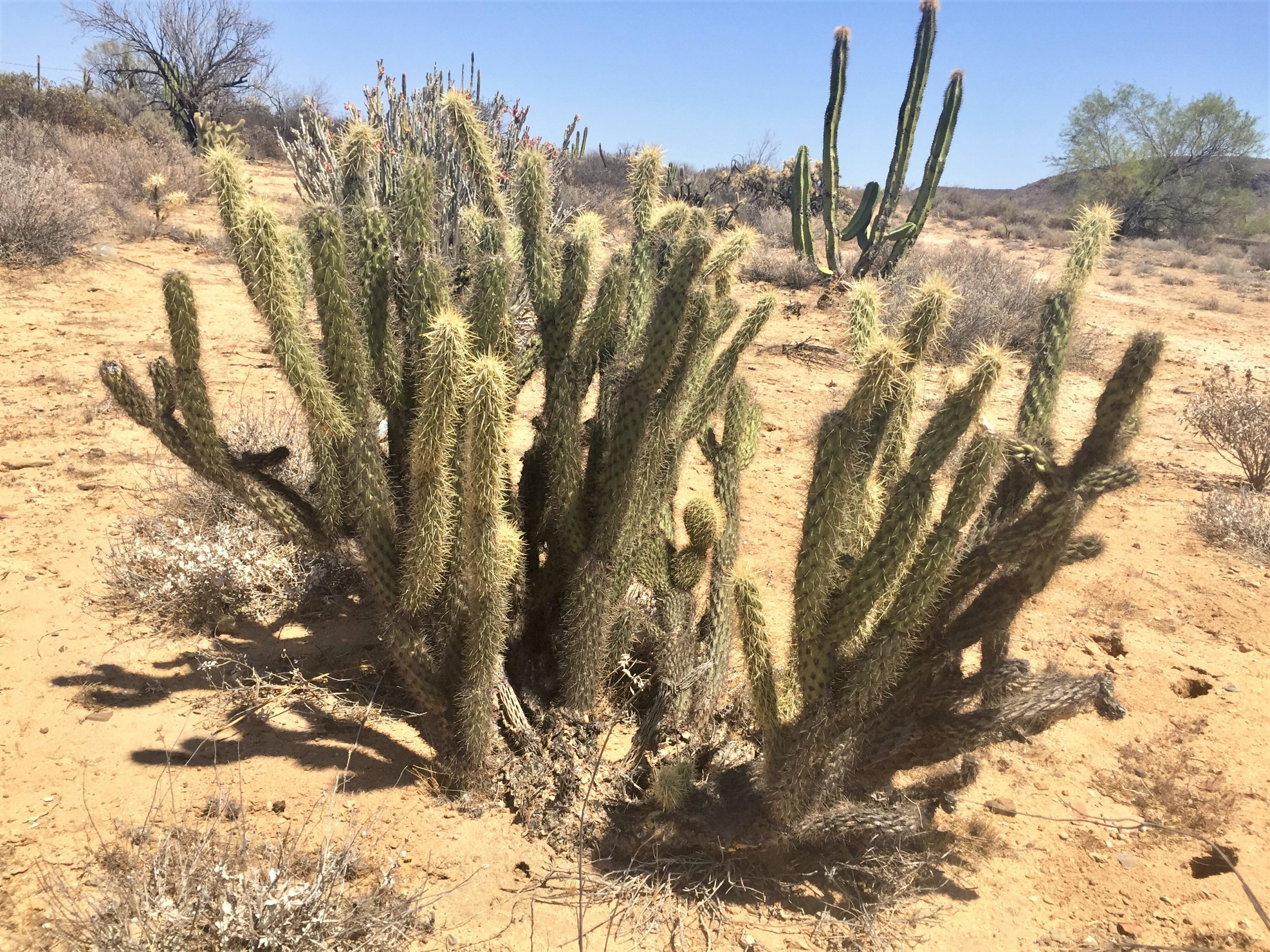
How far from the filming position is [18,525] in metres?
4.40

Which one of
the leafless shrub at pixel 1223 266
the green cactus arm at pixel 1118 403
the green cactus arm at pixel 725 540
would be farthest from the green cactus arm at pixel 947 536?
the leafless shrub at pixel 1223 266

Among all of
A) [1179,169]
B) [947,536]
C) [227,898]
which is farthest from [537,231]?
[1179,169]

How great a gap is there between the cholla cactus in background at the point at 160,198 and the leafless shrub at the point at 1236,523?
45.0 feet

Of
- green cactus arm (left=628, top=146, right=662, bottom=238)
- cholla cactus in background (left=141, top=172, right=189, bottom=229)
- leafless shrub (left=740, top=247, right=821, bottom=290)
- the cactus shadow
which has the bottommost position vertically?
the cactus shadow

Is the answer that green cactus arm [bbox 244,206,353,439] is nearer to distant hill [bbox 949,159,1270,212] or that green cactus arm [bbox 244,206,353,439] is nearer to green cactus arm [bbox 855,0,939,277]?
green cactus arm [bbox 855,0,939,277]

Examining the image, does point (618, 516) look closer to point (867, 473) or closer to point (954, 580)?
point (867, 473)

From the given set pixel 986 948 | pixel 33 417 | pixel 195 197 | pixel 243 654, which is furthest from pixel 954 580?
pixel 195 197

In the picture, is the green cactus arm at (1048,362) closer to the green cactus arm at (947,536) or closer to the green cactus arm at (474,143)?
the green cactus arm at (947,536)

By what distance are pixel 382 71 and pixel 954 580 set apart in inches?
366

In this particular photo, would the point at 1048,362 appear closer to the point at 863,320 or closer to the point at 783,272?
the point at 863,320

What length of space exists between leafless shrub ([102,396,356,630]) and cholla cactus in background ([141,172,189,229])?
975 centimetres

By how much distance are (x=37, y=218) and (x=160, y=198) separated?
16.3 feet

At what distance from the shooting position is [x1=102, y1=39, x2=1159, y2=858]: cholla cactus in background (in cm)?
253

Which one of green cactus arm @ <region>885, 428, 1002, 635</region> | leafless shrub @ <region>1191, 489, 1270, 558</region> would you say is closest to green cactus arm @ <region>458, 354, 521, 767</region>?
green cactus arm @ <region>885, 428, 1002, 635</region>
